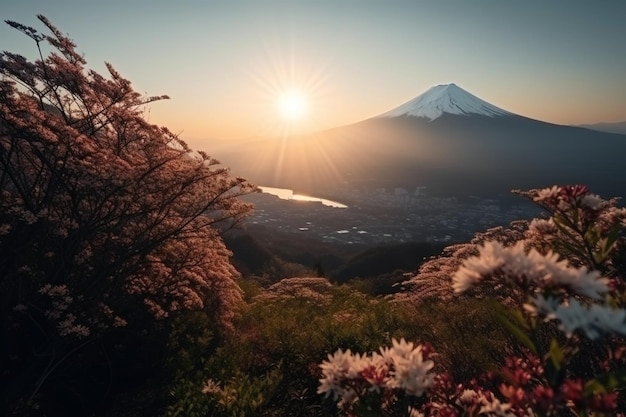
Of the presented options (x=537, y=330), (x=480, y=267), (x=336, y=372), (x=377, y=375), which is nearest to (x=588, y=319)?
(x=480, y=267)

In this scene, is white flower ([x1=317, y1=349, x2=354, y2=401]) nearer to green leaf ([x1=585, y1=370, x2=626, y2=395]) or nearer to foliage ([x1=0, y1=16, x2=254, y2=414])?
green leaf ([x1=585, y1=370, x2=626, y2=395])

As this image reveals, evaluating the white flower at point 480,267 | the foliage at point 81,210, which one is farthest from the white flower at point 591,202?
the foliage at point 81,210

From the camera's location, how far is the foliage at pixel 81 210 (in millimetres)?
6305

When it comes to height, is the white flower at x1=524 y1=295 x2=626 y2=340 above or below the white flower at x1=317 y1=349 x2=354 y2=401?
above

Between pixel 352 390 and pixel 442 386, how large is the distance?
0.72 m

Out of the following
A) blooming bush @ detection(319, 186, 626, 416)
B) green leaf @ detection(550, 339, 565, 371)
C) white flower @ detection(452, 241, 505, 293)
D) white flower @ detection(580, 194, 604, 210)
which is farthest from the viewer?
white flower @ detection(580, 194, 604, 210)

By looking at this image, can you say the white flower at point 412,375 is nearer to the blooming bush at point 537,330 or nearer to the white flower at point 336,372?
the blooming bush at point 537,330

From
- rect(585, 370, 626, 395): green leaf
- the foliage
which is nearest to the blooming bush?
rect(585, 370, 626, 395): green leaf

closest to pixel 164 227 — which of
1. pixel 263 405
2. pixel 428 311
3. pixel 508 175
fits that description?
pixel 263 405

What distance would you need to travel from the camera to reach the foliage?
6305 mm

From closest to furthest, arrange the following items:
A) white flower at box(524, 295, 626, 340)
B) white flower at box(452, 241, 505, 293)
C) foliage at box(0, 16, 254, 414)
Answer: white flower at box(524, 295, 626, 340) < white flower at box(452, 241, 505, 293) < foliage at box(0, 16, 254, 414)

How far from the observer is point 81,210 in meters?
7.91

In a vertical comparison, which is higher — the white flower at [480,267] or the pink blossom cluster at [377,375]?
the white flower at [480,267]

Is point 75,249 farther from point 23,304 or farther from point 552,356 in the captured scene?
point 552,356
